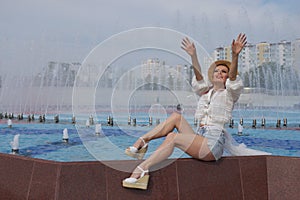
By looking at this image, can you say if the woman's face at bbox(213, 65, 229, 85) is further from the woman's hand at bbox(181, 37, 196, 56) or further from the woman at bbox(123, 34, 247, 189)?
the woman's hand at bbox(181, 37, 196, 56)

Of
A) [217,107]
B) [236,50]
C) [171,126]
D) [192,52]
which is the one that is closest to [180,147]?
[171,126]

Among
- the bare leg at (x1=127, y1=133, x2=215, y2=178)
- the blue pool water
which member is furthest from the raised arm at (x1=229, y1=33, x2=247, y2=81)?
the blue pool water

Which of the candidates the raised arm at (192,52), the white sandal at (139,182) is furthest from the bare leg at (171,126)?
the raised arm at (192,52)

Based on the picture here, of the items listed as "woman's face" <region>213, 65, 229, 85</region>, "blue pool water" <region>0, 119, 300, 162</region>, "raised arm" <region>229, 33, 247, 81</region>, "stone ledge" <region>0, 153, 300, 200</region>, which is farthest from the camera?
"woman's face" <region>213, 65, 229, 85</region>

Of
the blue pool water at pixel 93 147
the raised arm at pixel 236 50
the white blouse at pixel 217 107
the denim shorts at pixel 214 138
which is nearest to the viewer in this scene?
the blue pool water at pixel 93 147

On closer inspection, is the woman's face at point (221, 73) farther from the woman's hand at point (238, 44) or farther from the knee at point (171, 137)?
the knee at point (171, 137)

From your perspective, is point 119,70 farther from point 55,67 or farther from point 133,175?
point 55,67

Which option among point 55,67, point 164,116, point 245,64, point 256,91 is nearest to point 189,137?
point 164,116

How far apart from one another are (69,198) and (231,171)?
172 cm

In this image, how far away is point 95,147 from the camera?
10.8ft

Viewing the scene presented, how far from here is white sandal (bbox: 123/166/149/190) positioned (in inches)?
124

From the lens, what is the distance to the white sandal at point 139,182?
3139mm

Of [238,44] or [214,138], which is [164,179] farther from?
[238,44]

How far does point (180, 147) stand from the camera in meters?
3.29
